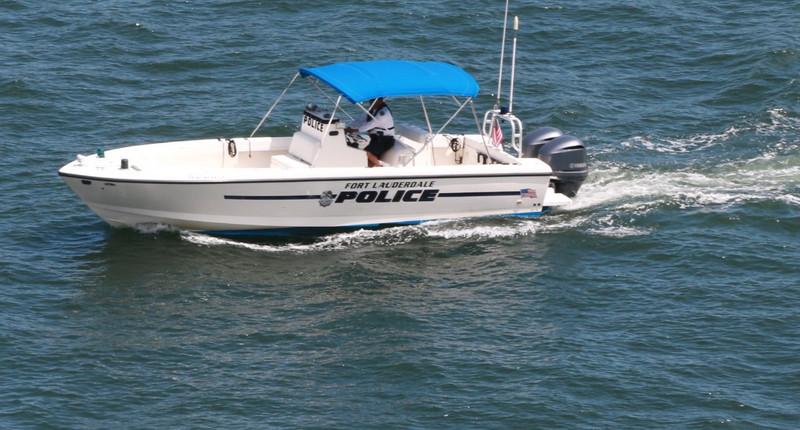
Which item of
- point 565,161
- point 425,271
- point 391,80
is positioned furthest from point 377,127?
point 565,161

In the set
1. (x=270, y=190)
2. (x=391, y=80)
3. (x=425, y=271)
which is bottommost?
(x=425, y=271)

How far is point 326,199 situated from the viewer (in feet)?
67.0

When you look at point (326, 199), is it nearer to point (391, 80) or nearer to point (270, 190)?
point (270, 190)

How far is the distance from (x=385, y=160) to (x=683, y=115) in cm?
811

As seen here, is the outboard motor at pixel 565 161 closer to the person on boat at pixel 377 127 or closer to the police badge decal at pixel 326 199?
the person on boat at pixel 377 127

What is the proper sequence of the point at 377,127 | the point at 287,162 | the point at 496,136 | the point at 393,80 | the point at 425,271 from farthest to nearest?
1. the point at 496,136
2. the point at 377,127
3. the point at 287,162
4. the point at 393,80
5. the point at 425,271

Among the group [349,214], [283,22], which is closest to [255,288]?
[349,214]

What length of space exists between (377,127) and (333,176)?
5.47 ft

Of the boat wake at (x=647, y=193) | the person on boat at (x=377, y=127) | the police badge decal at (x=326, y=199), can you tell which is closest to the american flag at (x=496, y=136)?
the boat wake at (x=647, y=193)

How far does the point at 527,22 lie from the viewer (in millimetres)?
32469

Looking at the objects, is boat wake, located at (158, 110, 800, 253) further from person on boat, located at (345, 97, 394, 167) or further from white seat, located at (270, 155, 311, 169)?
person on boat, located at (345, 97, 394, 167)

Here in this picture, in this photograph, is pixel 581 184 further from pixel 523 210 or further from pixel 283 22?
pixel 283 22

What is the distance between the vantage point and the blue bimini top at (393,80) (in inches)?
795

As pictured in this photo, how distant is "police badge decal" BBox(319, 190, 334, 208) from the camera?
2038 cm
